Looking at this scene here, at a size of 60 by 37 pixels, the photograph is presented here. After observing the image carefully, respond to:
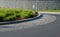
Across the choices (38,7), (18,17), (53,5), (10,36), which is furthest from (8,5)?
(10,36)

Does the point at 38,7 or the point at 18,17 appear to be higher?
the point at 18,17

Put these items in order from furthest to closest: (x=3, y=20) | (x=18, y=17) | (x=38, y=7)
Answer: (x=38, y=7), (x=18, y=17), (x=3, y=20)

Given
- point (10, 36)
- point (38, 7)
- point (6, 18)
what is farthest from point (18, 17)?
point (38, 7)

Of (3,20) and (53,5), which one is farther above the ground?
(3,20)

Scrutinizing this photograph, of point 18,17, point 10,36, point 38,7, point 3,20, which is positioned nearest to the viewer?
point 10,36

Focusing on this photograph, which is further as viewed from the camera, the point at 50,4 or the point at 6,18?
the point at 50,4

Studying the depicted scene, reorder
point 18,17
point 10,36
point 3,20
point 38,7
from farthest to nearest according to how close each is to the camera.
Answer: point 38,7 < point 18,17 < point 3,20 < point 10,36

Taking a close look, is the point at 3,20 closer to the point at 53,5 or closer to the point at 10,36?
the point at 10,36

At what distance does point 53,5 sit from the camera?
37656 mm

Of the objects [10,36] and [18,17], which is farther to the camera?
[18,17]

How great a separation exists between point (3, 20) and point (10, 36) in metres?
5.21

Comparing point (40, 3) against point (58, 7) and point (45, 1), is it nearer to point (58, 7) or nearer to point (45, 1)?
point (45, 1)

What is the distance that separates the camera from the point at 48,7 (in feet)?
122

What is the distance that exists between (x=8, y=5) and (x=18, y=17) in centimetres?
2103
